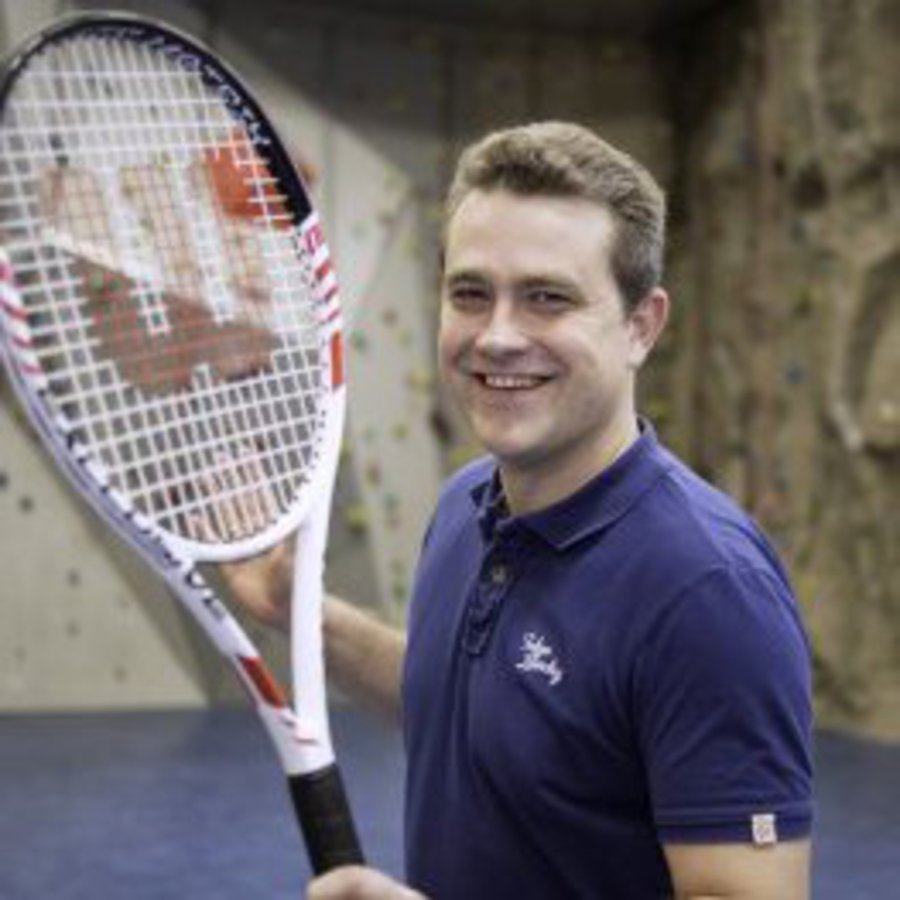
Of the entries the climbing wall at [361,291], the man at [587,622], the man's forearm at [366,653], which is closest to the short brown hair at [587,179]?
the man at [587,622]

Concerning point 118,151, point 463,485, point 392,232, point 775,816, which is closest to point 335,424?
point 463,485

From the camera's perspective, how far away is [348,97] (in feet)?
21.4

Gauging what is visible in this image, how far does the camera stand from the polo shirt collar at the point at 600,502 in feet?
4.65

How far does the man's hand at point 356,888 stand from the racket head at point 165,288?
31 cm

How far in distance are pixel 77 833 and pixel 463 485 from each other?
277cm

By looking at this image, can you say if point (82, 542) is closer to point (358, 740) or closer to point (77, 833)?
point (358, 740)

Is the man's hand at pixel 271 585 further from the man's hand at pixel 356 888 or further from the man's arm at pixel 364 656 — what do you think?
the man's hand at pixel 356 888

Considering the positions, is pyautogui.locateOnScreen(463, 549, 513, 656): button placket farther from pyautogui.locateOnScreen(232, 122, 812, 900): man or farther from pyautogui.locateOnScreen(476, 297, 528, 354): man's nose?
pyautogui.locateOnScreen(476, 297, 528, 354): man's nose

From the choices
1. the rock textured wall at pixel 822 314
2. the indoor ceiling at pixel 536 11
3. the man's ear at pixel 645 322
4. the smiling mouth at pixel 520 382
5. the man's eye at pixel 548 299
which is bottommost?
the rock textured wall at pixel 822 314

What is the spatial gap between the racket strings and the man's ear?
0.33 meters

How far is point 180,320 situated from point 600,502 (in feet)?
1.49

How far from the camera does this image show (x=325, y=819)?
4.28 feet

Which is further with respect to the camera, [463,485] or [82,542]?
[82,542]

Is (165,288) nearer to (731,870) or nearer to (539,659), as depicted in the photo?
(539,659)
